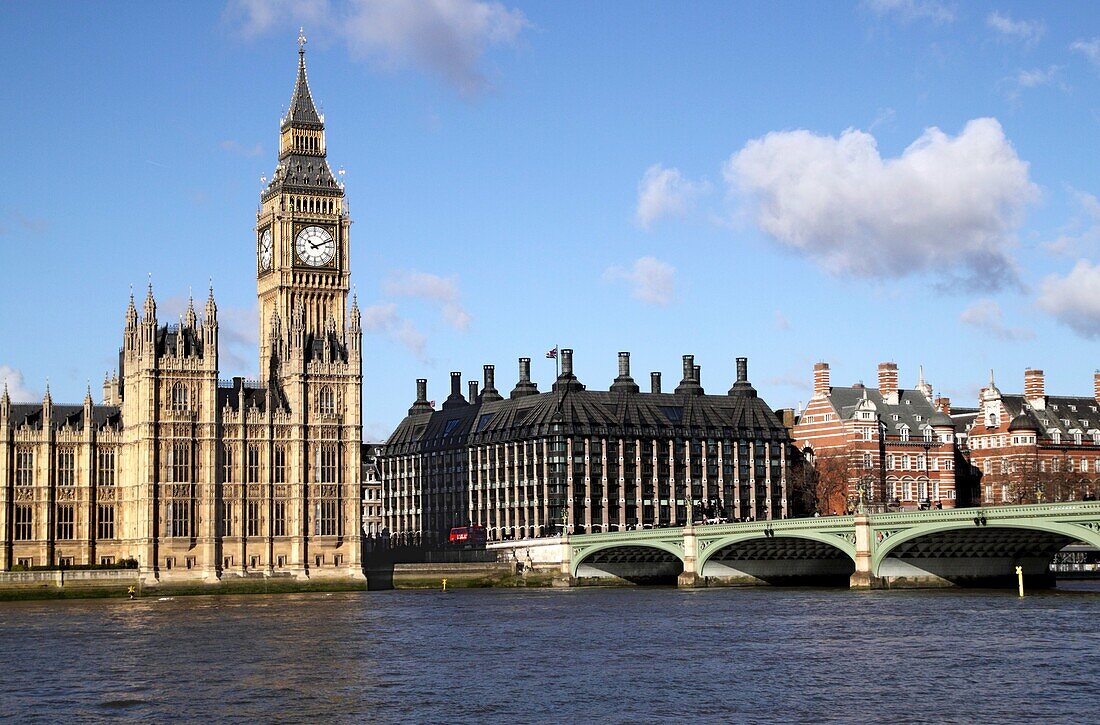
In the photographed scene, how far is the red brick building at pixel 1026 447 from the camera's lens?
187 metres

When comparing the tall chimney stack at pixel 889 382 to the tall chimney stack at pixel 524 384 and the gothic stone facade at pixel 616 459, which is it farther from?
the tall chimney stack at pixel 524 384

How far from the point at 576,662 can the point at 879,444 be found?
117 metres

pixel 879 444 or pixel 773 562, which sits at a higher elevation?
pixel 879 444

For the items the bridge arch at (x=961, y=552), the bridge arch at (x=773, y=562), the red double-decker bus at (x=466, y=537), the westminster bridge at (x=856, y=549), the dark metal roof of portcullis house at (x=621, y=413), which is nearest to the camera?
the westminster bridge at (x=856, y=549)

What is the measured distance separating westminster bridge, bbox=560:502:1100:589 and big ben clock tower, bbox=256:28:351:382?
1285 inches

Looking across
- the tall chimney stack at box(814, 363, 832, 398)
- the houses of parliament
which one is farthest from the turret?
the tall chimney stack at box(814, 363, 832, 398)

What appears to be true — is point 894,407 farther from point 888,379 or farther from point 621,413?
point 621,413

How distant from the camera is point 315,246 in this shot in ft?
545

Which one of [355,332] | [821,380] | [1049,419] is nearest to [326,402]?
[355,332]

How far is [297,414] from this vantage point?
149500mm

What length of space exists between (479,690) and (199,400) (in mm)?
83680

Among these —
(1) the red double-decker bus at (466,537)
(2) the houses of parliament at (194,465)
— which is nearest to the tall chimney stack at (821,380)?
(1) the red double-decker bus at (466,537)

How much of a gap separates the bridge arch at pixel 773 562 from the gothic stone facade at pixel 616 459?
28916mm

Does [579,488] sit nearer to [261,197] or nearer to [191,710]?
[261,197]
